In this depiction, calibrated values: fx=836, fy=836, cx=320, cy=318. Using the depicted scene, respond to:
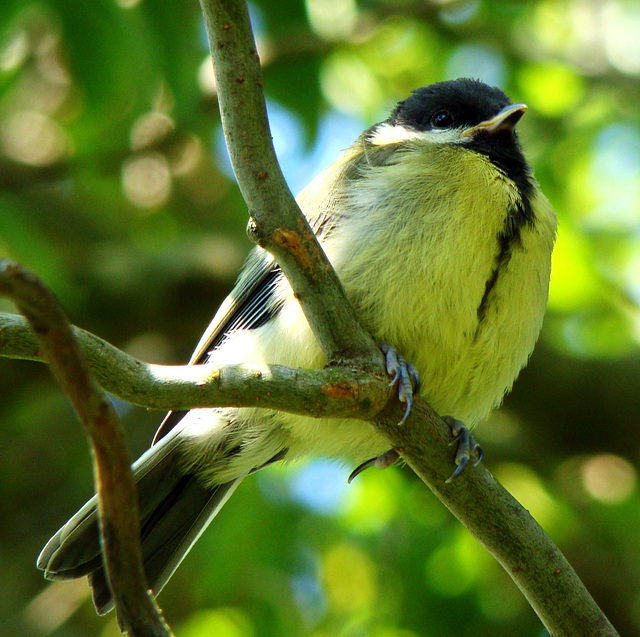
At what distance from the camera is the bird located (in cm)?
281

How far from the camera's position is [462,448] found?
2658 millimetres

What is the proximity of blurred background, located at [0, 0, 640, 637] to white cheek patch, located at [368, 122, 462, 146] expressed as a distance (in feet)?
1.86

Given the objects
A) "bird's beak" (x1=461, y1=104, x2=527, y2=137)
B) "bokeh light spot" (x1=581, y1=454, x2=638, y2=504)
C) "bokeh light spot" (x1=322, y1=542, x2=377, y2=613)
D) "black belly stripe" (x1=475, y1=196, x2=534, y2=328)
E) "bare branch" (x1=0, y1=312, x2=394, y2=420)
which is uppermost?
"bare branch" (x1=0, y1=312, x2=394, y2=420)

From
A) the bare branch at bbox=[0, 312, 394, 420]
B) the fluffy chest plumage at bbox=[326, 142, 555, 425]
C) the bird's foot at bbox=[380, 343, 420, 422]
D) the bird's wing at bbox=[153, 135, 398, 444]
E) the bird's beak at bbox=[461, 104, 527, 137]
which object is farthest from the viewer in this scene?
the bird's beak at bbox=[461, 104, 527, 137]

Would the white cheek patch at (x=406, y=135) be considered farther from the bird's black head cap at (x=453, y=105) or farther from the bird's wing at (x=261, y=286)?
the bird's wing at (x=261, y=286)

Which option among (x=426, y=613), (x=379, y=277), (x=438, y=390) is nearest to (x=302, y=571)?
(x=426, y=613)

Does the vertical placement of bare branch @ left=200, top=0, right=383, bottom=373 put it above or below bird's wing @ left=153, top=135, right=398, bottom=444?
above

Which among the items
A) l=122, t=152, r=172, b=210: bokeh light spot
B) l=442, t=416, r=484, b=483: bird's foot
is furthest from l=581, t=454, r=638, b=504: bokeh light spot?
l=122, t=152, r=172, b=210: bokeh light spot

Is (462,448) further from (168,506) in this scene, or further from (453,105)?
(453,105)

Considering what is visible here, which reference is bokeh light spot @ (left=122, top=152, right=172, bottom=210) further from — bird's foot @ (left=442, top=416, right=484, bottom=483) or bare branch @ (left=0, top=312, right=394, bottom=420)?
bare branch @ (left=0, top=312, right=394, bottom=420)

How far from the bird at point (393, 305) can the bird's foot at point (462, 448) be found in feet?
0.63

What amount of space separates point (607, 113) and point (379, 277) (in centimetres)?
318

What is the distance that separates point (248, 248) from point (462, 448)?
2.75 metres

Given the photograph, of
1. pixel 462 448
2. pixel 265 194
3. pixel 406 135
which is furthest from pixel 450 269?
pixel 406 135
